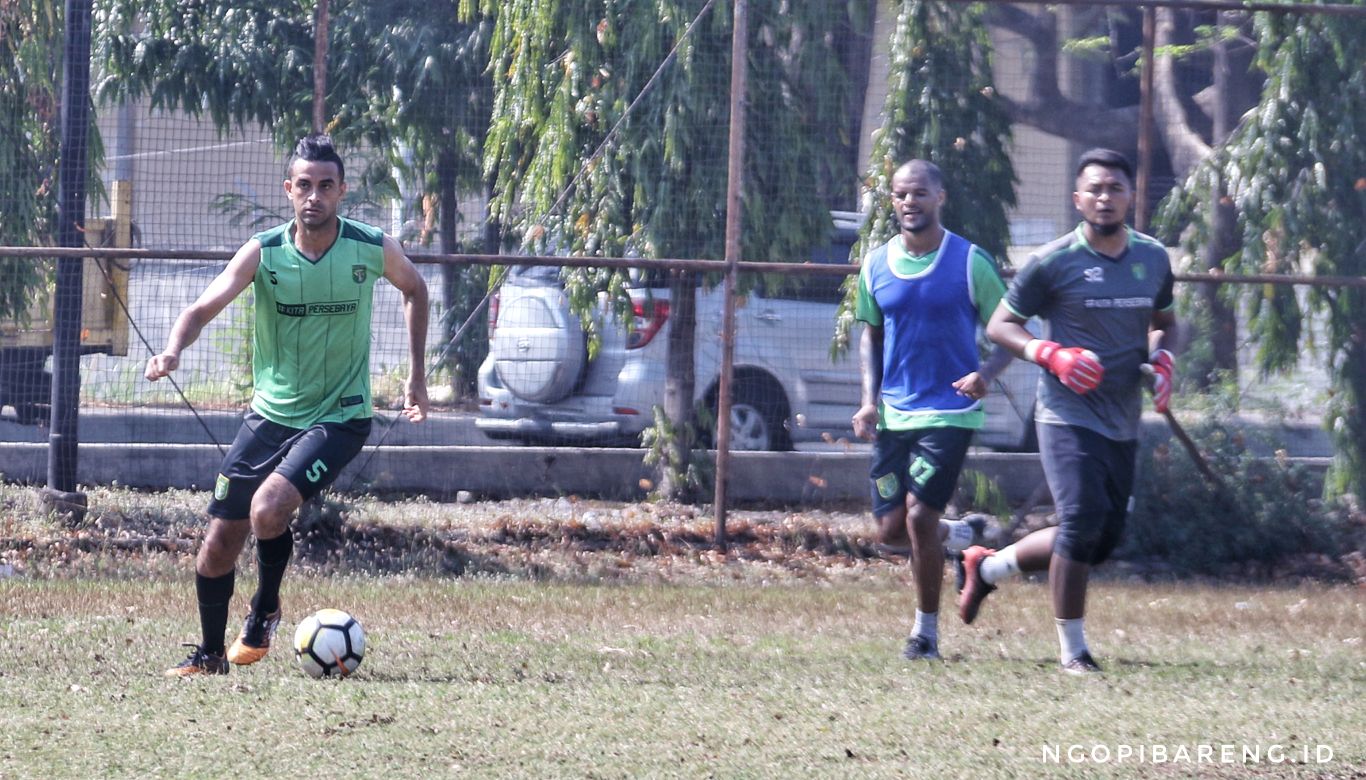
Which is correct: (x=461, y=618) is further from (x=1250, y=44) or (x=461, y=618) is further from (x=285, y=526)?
(x=1250, y=44)

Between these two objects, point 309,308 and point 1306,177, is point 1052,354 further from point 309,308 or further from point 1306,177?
point 1306,177

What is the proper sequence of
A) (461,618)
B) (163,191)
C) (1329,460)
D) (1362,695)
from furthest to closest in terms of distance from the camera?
(1329,460) < (163,191) < (461,618) < (1362,695)

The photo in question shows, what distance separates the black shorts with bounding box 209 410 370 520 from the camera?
228 inches

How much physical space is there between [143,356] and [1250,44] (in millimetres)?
7508

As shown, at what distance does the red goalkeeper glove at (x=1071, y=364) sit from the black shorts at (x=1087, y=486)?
23 cm

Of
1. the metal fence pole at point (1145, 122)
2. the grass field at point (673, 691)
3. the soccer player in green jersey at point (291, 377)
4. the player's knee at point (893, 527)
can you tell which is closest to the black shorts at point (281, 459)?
the soccer player in green jersey at point (291, 377)

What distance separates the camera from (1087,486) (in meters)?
6.00

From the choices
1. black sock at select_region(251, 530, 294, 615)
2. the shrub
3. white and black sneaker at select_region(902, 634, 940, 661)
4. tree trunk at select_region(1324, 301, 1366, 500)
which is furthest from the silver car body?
black sock at select_region(251, 530, 294, 615)

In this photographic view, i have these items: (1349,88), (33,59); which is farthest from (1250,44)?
(33,59)

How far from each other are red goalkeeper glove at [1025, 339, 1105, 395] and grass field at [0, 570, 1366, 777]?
1.14 m

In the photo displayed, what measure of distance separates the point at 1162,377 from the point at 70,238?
6.62 meters

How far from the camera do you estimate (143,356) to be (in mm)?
10430

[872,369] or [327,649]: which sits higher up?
[872,369]

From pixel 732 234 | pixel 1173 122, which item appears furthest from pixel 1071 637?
pixel 1173 122
